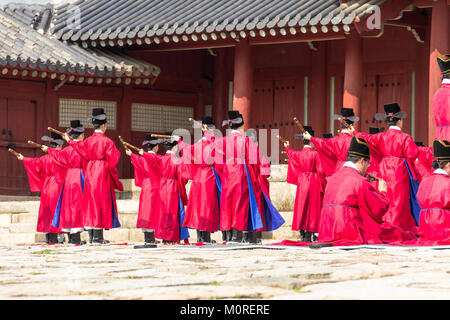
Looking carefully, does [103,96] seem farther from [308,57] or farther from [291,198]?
[291,198]

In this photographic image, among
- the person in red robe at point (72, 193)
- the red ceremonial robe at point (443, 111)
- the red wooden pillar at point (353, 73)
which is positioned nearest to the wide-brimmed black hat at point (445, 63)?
the red ceremonial robe at point (443, 111)

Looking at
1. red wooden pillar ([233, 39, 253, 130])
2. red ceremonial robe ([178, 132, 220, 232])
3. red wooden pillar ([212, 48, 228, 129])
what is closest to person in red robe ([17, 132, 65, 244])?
red ceremonial robe ([178, 132, 220, 232])

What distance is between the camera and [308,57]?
18719mm

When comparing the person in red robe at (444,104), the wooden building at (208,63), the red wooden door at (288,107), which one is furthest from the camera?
the red wooden door at (288,107)

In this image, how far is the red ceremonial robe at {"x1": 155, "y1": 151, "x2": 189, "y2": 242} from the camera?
12539 millimetres

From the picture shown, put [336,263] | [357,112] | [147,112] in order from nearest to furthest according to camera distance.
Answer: [336,263] < [357,112] < [147,112]

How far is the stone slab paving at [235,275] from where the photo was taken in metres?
5.54

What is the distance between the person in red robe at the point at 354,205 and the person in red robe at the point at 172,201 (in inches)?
126

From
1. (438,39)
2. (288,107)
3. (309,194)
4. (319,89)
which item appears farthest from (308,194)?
(288,107)

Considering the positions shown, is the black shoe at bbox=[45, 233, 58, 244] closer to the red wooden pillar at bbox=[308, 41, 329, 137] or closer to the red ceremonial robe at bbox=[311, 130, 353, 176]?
the red ceremonial robe at bbox=[311, 130, 353, 176]

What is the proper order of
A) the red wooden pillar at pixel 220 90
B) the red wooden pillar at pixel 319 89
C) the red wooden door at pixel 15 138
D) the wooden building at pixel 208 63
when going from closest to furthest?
the wooden building at pixel 208 63 → the red wooden door at pixel 15 138 → the red wooden pillar at pixel 319 89 → the red wooden pillar at pixel 220 90

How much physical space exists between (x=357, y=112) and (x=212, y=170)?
189 inches

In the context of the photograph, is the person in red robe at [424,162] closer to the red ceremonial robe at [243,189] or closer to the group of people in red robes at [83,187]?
the red ceremonial robe at [243,189]
